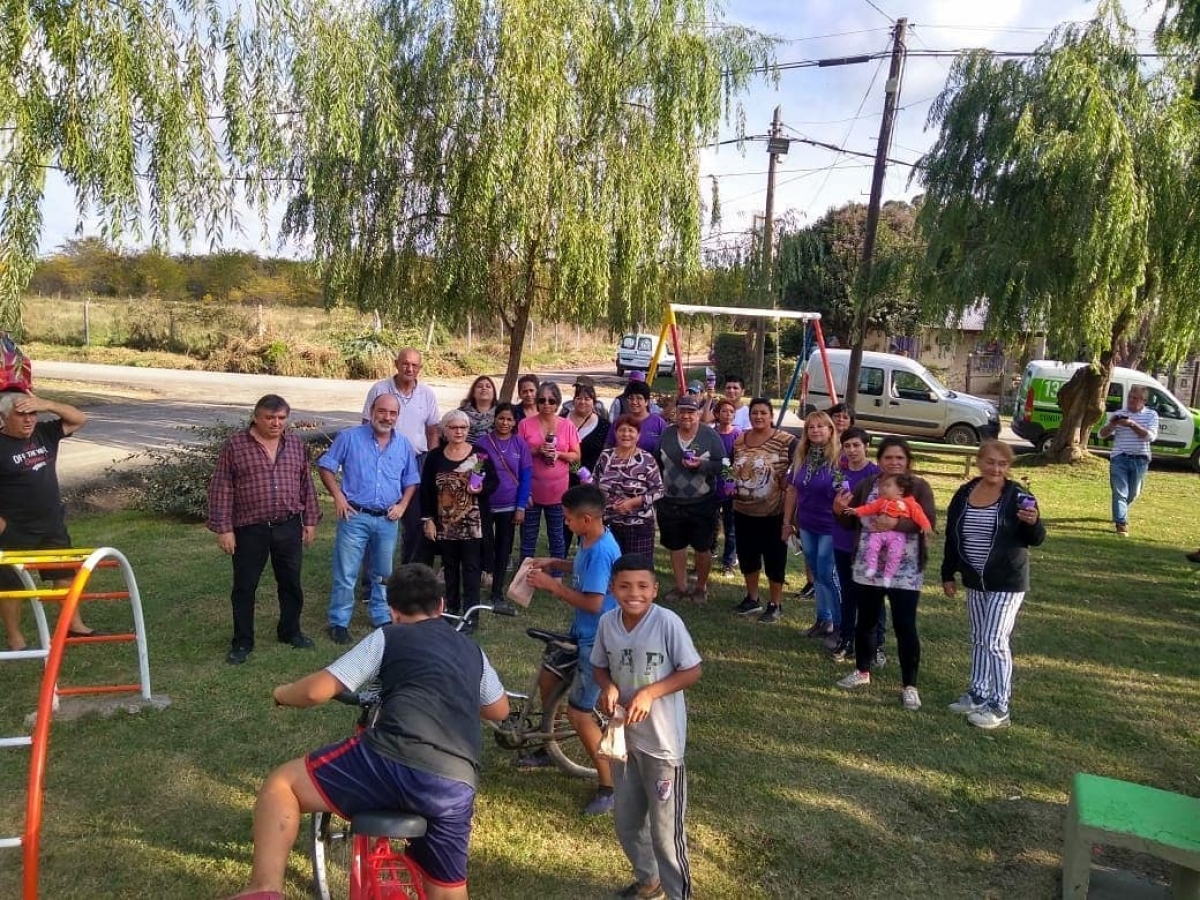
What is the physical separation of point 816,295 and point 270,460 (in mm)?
26081

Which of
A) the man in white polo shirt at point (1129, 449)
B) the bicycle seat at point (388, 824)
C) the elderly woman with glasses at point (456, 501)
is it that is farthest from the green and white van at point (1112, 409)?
the bicycle seat at point (388, 824)

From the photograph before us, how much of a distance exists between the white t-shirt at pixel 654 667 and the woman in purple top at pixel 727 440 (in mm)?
3563

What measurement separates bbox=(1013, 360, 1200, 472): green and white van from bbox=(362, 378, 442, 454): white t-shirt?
13.0m

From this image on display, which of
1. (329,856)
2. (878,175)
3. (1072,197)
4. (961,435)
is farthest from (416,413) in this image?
(961,435)

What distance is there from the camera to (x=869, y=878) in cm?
334

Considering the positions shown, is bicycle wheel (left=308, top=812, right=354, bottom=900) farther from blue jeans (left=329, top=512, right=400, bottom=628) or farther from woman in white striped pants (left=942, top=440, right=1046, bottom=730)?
woman in white striped pants (left=942, top=440, right=1046, bottom=730)

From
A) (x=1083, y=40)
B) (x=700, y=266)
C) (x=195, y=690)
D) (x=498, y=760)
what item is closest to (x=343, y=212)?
(x=700, y=266)

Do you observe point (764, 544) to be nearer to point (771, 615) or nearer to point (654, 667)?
point (771, 615)

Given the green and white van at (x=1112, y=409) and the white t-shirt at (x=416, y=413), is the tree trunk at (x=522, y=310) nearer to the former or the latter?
the white t-shirt at (x=416, y=413)

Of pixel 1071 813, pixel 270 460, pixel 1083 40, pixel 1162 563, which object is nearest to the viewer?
pixel 1071 813

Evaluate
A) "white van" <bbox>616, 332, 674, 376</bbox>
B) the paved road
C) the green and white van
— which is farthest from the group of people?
"white van" <bbox>616, 332, 674, 376</bbox>

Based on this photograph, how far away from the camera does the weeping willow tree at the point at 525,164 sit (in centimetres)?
936

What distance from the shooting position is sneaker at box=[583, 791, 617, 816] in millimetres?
3686

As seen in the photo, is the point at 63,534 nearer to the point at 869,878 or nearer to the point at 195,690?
the point at 195,690
